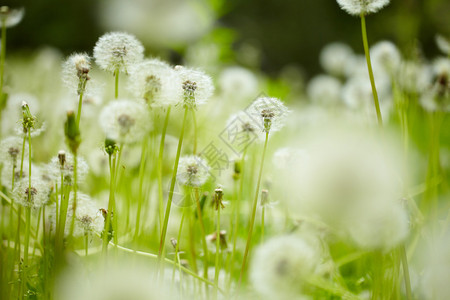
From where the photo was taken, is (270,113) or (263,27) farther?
(263,27)

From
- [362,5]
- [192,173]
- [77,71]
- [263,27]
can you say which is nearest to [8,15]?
[77,71]

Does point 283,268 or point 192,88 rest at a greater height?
point 192,88

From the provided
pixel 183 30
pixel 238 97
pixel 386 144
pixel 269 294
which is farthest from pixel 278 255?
pixel 183 30

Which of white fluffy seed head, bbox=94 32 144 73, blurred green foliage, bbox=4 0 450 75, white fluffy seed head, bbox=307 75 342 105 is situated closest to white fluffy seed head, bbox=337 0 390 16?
white fluffy seed head, bbox=94 32 144 73

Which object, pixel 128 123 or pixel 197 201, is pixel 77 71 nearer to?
pixel 128 123

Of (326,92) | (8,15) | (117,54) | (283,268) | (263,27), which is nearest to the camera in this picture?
(283,268)
